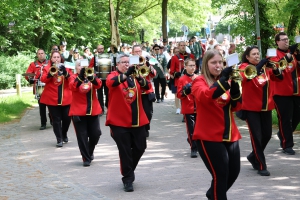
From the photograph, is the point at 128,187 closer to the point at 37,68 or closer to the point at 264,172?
the point at 264,172

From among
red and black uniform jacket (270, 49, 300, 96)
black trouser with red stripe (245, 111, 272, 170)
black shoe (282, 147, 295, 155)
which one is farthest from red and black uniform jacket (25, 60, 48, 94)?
black trouser with red stripe (245, 111, 272, 170)

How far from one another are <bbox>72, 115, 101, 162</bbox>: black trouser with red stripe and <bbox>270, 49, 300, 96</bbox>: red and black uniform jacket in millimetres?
3195

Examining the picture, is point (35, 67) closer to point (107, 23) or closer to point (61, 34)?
point (61, 34)

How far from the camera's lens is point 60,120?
43.9 feet

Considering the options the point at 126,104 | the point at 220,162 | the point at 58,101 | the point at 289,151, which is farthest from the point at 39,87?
the point at 220,162

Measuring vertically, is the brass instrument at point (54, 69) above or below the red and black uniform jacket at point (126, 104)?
above

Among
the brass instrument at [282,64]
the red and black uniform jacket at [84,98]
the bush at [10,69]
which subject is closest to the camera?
the brass instrument at [282,64]

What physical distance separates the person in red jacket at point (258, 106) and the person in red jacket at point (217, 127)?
2.63 m

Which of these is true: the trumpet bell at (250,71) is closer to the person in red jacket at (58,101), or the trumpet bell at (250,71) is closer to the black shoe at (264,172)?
the black shoe at (264,172)

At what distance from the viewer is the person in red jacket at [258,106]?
30.5 feet

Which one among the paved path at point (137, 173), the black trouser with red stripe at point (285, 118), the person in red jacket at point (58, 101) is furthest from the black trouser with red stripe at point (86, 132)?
the black trouser with red stripe at point (285, 118)

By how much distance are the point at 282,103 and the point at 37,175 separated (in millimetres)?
4360

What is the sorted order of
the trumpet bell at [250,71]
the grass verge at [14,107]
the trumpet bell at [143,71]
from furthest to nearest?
the grass verge at [14,107], the trumpet bell at [143,71], the trumpet bell at [250,71]

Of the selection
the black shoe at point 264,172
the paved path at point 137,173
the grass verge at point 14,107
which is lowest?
the paved path at point 137,173
